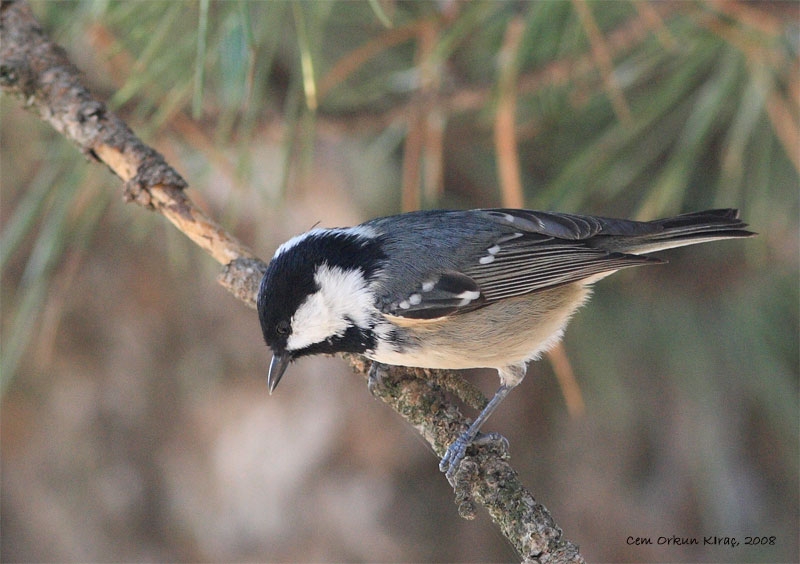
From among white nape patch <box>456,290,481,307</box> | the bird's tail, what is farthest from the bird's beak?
the bird's tail

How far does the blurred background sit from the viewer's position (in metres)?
1.76

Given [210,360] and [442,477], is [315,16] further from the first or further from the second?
[442,477]

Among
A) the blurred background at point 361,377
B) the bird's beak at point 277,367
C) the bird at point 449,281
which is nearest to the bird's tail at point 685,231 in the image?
the bird at point 449,281

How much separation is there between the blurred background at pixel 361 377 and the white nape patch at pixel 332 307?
0.39 metres

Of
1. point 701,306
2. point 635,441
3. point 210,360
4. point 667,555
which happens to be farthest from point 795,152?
point 210,360

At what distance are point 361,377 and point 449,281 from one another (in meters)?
0.56

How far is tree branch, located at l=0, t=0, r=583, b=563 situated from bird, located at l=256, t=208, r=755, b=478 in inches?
2.1

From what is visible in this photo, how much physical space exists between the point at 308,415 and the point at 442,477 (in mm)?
378

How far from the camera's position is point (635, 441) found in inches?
93.3

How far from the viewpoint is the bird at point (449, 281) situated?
4.44ft

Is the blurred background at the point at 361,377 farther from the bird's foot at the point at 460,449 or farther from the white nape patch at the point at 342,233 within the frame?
the bird's foot at the point at 460,449

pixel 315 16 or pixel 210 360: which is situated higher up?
pixel 315 16

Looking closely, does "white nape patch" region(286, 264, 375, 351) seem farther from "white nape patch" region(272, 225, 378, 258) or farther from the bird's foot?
the bird's foot

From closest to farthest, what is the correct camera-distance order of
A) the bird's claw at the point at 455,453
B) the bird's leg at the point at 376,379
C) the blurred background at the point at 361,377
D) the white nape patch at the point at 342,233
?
the bird's claw at the point at 455,453
the bird's leg at the point at 376,379
the white nape patch at the point at 342,233
the blurred background at the point at 361,377
